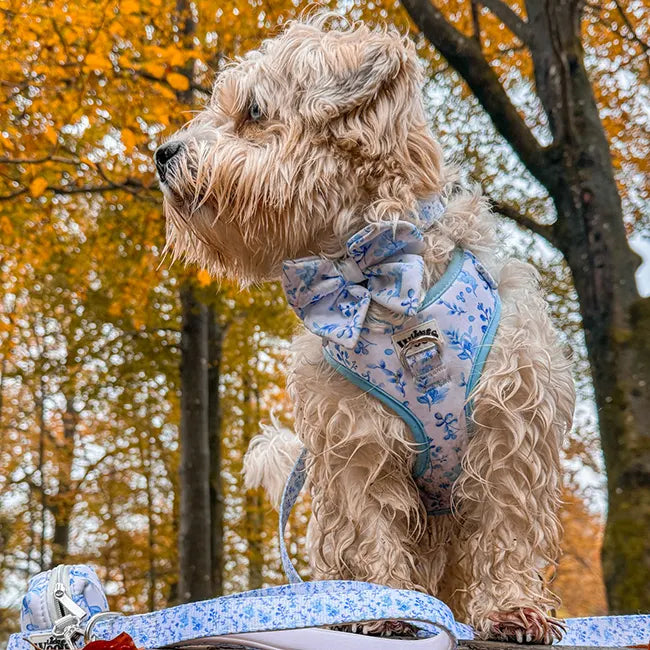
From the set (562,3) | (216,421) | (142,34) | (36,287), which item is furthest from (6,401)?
(562,3)

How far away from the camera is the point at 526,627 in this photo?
2.62 metres

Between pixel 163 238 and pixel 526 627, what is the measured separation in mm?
7194

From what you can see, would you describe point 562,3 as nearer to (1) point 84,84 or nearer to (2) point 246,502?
(1) point 84,84

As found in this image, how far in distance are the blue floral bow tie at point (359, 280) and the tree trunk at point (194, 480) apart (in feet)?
22.9

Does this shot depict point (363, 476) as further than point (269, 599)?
Yes

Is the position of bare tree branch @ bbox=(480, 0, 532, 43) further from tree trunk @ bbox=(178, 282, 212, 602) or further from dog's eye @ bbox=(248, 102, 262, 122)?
dog's eye @ bbox=(248, 102, 262, 122)

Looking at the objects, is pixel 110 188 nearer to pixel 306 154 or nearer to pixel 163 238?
pixel 163 238

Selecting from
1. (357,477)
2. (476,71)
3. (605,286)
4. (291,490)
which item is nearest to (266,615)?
(357,477)

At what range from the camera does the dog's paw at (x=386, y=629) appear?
2.50m

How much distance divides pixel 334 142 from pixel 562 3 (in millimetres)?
5364

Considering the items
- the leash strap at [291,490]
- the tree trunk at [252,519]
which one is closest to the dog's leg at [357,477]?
the leash strap at [291,490]

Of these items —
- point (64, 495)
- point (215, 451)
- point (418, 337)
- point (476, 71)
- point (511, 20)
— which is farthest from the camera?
point (64, 495)

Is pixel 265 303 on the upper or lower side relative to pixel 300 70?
upper

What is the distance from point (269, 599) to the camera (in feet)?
7.15
